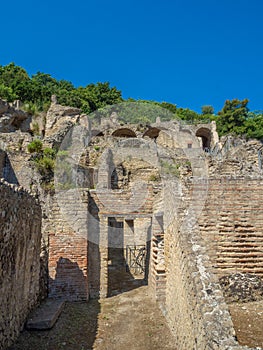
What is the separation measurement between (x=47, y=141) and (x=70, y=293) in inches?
413

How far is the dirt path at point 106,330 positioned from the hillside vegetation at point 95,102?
21.0 metres

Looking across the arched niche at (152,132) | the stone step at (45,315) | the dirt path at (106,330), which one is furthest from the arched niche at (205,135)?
the stone step at (45,315)

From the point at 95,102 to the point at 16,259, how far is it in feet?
111

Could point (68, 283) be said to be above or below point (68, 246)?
below

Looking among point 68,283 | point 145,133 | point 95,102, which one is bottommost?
point 68,283

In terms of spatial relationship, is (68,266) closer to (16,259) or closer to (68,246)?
(68,246)

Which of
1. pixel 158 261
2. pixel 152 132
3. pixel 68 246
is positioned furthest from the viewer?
pixel 152 132

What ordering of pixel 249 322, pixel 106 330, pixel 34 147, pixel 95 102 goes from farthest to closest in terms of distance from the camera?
1. pixel 95 102
2. pixel 34 147
3. pixel 106 330
4. pixel 249 322

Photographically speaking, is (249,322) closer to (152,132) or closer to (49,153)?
(49,153)

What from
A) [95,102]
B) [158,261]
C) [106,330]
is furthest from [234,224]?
[95,102]

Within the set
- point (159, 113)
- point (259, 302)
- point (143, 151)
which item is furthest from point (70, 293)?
point (159, 113)

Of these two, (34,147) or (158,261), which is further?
(34,147)

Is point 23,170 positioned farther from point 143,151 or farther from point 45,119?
point 45,119

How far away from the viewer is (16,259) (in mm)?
4883
